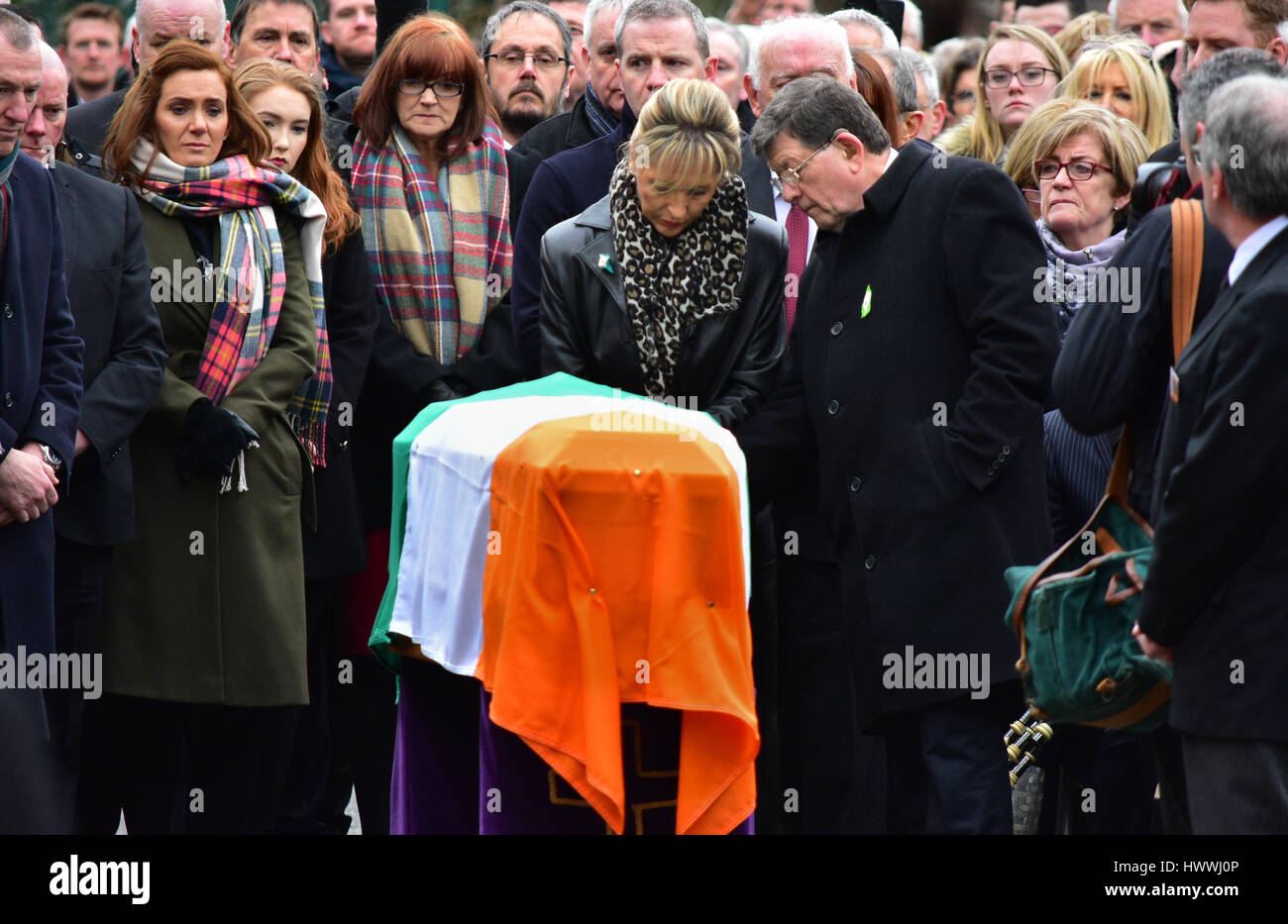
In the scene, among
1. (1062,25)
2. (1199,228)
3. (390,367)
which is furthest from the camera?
(1062,25)

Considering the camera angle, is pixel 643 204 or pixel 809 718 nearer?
pixel 643 204

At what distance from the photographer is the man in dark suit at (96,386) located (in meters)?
5.62

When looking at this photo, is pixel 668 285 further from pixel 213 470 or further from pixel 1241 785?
pixel 1241 785

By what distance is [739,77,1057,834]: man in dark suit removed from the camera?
5.14 meters

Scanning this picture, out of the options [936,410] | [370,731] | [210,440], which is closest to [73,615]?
[210,440]

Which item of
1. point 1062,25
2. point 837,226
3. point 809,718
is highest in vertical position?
point 1062,25

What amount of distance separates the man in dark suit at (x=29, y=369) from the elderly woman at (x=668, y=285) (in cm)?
142

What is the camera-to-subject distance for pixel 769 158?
5402 mm

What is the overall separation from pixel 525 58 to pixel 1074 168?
2.70 m

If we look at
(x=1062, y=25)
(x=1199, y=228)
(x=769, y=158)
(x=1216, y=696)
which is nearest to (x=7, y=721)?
(x=1216, y=696)

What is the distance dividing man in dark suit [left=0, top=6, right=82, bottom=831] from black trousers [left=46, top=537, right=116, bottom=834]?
24 cm

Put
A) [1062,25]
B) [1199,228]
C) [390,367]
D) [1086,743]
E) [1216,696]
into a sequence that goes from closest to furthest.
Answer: [1216,696]
[1199,228]
[1086,743]
[390,367]
[1062,25]
